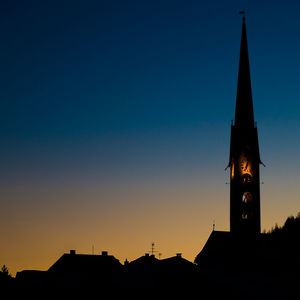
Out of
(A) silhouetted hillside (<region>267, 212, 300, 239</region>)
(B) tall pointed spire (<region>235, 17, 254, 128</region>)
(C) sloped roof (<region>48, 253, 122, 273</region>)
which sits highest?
(B) tall pointed spire (<region>235, 17, 254, 128</region>)

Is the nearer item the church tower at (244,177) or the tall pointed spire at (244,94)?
the church tower at (244,177)

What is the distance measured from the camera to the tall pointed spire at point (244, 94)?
11044cm

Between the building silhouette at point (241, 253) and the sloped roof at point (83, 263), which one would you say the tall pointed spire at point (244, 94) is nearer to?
the building silhouette at point (241, 253)

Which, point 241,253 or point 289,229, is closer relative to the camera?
point 241,253

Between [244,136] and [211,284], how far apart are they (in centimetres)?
4201

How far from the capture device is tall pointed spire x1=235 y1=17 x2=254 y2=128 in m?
110

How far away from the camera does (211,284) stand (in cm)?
6944

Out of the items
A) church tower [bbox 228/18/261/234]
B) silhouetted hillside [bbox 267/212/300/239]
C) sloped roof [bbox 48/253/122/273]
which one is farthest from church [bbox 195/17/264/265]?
sloped roof [bbox 48/253/122/273]

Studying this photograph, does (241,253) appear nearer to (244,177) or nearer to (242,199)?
(242,199)

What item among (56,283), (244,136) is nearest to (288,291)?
(56,283)

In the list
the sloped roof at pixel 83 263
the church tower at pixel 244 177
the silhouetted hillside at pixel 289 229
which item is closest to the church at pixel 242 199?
the church tower at pixel 244 177

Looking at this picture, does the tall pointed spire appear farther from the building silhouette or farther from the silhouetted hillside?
the silhouetted hillside

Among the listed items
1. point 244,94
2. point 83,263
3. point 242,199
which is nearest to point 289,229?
point 242,199

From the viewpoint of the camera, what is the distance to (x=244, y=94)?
111m
